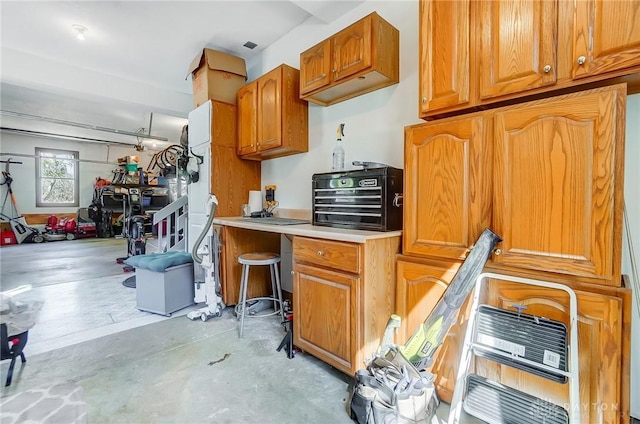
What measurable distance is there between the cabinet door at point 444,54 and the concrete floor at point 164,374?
5.32ft

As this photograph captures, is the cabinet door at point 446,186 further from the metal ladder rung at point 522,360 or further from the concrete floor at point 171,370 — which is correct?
the concrete floor at point 171,370

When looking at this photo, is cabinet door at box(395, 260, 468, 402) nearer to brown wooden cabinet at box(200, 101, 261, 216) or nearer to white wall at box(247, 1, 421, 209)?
white wall at box(247, 1, 421, 209)

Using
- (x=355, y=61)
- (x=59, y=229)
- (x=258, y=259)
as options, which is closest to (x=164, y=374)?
(x=258, y=259)

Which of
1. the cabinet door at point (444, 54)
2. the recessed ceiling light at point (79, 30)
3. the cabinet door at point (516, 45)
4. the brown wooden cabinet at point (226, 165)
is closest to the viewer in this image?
the cabinet door at point (516, 45)

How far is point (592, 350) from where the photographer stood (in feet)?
3.75

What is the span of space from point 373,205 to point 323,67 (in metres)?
1.24

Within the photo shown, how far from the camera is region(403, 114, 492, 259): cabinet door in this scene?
1.43m

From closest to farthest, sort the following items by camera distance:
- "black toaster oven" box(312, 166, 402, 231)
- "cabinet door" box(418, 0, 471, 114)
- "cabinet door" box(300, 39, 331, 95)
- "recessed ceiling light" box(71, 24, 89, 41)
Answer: "cabinet door" box(418, 0, 471, 114) → "black toaster oven" box(312, 166, 402, 231) → "cabinet door" box(300, 39, 331, 95) → "recessed ceiling light" box(71, 24, 89, 41)

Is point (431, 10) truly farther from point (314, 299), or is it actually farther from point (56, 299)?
point (56, 299)

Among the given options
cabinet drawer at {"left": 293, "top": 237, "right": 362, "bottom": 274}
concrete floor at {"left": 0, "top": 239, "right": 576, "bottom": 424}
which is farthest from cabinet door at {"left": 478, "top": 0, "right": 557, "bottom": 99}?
concrete floor at {"left": 0, "top": 239, "right": 576, "bottom": 424}

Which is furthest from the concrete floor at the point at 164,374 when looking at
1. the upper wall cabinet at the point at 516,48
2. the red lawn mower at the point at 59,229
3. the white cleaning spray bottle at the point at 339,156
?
the red lawn mower at the point at 59,229

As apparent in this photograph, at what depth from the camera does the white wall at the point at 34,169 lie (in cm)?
766

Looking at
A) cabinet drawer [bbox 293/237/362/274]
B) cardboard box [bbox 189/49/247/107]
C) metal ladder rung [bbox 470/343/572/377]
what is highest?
cardboard box [bbox 189/49/247/107]

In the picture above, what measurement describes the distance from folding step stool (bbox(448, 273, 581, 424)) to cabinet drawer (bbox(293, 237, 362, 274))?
1.96ft
